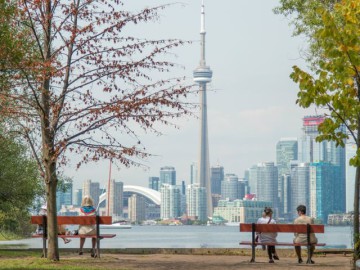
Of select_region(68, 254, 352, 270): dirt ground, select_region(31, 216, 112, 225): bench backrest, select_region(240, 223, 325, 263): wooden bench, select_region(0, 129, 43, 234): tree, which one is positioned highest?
select_region(0, 129, 43, 234): tree

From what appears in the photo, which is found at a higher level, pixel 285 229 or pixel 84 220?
pixel 84 220

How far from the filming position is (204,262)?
21938mm

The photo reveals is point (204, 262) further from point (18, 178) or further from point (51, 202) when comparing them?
point (18, 178)

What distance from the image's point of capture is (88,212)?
79.8ft

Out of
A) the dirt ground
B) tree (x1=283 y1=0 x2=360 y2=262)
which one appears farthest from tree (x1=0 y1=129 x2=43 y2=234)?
tree (x1=283 y1=0 x2=360 y2=262)

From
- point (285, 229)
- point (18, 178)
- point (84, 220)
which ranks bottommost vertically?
point (285, 229)

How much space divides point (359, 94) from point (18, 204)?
23.7 metres

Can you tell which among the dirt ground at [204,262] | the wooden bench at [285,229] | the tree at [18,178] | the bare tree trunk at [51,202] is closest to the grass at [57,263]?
the dirt ground at [204,262]

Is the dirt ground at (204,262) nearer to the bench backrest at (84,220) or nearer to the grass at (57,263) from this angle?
the grass at (57,263)

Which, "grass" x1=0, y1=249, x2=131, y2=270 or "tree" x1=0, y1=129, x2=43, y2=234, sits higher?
"tree" x1=0, y1=129, x2=43, y2=234

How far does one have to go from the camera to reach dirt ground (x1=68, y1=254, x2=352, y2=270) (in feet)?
67.2

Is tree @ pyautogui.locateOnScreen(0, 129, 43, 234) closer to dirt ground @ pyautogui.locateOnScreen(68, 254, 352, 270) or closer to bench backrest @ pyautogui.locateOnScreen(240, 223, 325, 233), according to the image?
dirt ground @ pyautogui.locateOnScreen(68, 254, 352, 270)

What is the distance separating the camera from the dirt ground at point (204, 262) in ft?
67.2

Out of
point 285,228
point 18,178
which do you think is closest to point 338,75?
point 285,228
